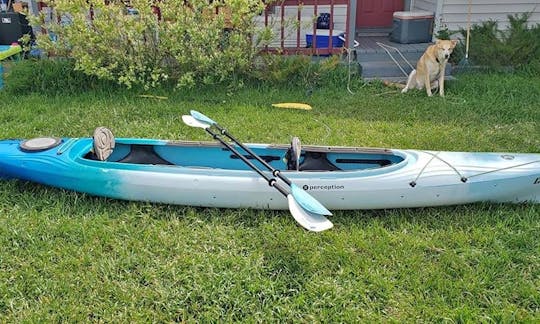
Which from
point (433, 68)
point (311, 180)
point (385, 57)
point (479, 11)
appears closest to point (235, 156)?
point (311, 180)

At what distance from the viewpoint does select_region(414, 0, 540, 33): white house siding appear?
7.40 metres

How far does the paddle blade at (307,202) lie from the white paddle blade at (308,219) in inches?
0.8

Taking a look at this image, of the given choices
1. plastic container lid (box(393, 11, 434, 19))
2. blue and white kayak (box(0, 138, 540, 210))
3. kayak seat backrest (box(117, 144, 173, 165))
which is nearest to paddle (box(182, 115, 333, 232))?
blue and white kayak (box(0, 138, 540, 210))

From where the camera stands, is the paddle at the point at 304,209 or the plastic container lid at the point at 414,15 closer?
the paddle at the point at 304,209

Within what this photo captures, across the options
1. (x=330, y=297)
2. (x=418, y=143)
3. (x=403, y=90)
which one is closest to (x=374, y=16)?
(x=403, y=90)

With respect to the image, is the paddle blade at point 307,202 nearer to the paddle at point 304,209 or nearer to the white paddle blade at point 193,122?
the paddle at point 304,209

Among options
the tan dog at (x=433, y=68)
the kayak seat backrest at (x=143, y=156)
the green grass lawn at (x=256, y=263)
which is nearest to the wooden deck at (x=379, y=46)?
the tan dog at (x=433, y=68)

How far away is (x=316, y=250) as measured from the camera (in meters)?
2.83

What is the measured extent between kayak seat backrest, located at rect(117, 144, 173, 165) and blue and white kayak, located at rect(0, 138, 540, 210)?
294mm

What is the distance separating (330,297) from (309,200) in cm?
54

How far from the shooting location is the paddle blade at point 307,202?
2668mm

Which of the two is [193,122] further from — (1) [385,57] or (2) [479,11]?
(2) [479,11]

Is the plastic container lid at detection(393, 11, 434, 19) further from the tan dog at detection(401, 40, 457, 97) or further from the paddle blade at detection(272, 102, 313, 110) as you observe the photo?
the paddle blade at detection(272, 102, 313, 110)

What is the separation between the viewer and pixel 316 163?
3404 mm
